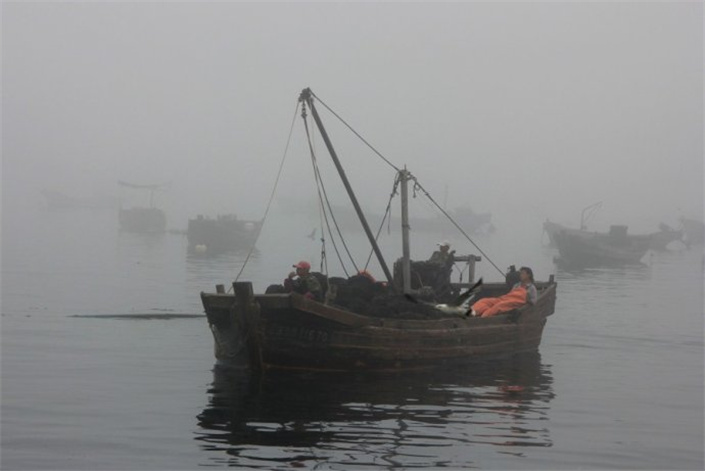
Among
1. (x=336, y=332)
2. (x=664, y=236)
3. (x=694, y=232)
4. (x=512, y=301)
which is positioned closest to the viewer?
(x=336, y=332)

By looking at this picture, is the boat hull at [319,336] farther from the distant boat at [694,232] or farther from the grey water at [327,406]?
the distant boat at [694,232]

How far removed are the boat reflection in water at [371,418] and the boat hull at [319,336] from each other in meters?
0.26

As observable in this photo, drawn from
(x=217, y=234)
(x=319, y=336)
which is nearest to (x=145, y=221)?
(x=217, y=234)

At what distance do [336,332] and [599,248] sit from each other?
6128 cm

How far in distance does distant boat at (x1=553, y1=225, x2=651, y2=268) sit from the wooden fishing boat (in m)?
57.0

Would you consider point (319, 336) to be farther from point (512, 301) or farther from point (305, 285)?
point (512, 301)

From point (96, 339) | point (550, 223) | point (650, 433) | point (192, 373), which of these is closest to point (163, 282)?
point (96, 339)

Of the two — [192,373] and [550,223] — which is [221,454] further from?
[550,223]

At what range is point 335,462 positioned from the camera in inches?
490

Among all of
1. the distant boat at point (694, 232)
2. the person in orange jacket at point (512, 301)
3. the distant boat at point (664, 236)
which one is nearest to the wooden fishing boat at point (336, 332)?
the person in orange jacket at point (512, 301)

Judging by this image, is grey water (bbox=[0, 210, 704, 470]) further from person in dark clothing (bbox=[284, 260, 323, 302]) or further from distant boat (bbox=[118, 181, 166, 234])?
distant boat (bbox=[118, 181, 166, 234])

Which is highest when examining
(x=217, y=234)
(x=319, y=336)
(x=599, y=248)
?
(x=599, y=248)

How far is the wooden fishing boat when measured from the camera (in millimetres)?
17312

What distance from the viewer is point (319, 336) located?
58.3 feet
